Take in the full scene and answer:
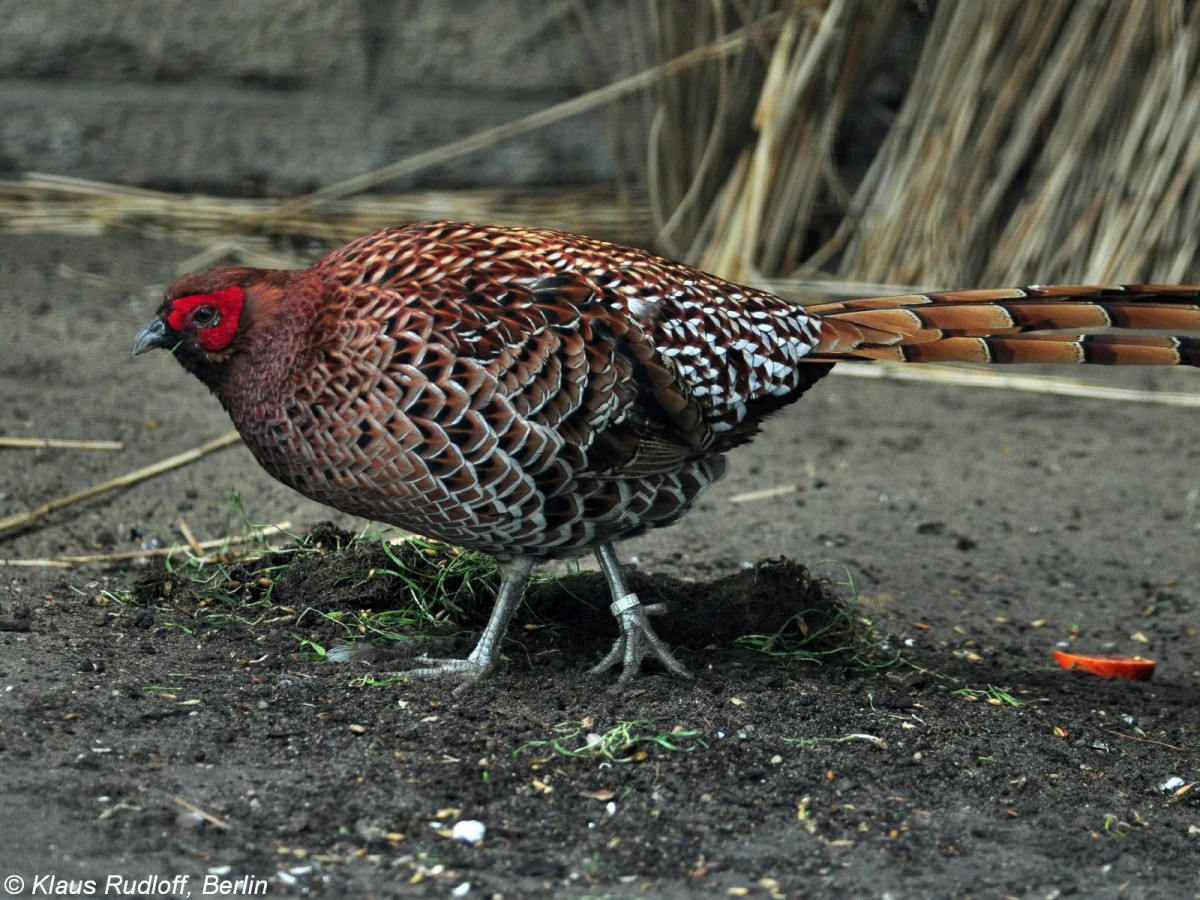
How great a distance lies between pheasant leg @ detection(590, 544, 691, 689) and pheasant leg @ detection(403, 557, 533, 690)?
0.68 feet

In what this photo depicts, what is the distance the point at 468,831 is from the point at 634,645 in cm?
88

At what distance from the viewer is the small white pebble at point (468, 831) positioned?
2.40 meters

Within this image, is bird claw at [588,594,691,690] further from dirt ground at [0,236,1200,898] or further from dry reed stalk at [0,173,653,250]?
dry reed stalk at [0,173,653,250]

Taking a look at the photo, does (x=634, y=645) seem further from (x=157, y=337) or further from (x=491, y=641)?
(x=157, y=337)

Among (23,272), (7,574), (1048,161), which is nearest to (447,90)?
(23,272)

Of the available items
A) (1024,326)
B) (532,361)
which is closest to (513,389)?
(532,361)

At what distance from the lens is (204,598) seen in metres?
3.40

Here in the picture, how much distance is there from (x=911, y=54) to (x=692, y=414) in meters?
4.15

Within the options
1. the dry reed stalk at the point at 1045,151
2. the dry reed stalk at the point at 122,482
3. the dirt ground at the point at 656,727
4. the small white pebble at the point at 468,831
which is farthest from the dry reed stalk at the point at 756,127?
the small white pebble at the point at 468,831

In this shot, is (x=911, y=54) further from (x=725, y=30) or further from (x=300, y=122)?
(x=300, y=122)

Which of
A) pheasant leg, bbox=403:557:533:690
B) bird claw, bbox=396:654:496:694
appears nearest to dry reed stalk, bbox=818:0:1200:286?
pheasant leg, bbox=403:557:533:690

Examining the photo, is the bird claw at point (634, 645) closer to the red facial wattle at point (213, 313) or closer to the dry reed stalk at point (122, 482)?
the red facial wattle at point (213, 313)

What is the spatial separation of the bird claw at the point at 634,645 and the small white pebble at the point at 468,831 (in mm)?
787

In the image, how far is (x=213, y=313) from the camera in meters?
3.00
